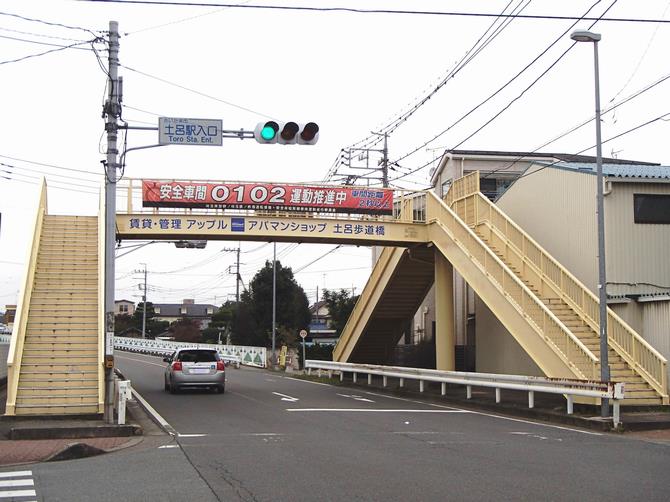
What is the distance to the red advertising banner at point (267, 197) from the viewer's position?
76.4ft

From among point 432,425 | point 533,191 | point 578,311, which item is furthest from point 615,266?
point 432,425

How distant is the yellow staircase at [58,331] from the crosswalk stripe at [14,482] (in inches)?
223

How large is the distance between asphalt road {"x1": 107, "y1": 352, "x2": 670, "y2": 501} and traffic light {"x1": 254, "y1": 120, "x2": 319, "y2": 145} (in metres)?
5.67

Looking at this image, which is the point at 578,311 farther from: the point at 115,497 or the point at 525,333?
the point at 115,497

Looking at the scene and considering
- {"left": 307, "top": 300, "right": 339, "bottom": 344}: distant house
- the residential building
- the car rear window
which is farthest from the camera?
{"left": 307, "top": 300, "right": 339, "bottom": 344}: distant house

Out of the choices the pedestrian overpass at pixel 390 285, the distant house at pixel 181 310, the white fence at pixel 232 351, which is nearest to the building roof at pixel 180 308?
the distant house at pixel 181 310

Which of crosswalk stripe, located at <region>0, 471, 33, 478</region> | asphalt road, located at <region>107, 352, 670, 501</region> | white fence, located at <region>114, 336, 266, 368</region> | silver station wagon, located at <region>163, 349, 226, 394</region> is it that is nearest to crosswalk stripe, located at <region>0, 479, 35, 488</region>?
crosswalk stripe, located at <region>0, 471, 33, 478</region>

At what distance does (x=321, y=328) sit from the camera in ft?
325

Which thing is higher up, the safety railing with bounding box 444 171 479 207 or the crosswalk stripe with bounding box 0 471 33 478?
the safety railing with bounding box 444 171 479 207

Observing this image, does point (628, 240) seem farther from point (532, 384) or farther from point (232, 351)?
point (232, 351)

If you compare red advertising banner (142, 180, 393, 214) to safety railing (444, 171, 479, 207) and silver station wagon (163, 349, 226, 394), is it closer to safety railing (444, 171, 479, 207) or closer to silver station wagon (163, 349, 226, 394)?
safety railing (444, 171, 479, 207)

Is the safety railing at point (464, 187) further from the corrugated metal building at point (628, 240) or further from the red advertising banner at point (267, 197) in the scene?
the corrugated metal building at point (628, 240)

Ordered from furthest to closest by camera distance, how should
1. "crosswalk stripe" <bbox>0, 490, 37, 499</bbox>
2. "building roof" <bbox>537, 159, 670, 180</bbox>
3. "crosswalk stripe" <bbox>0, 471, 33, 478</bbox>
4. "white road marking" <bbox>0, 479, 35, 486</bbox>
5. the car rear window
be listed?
the car rear window
"building roof" <bbox>537, 159, 670, 180</bbox>
"crosswalk stripe" <bbox>0, 471, 33, 478</bbox>
"white road marking" <bbox>0, 479, 35, 486</bbox>
"crosswalk stripe" <bbox>0, 490, 37, 499</bbox>

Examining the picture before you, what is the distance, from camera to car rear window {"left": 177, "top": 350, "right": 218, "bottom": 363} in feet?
76.1
